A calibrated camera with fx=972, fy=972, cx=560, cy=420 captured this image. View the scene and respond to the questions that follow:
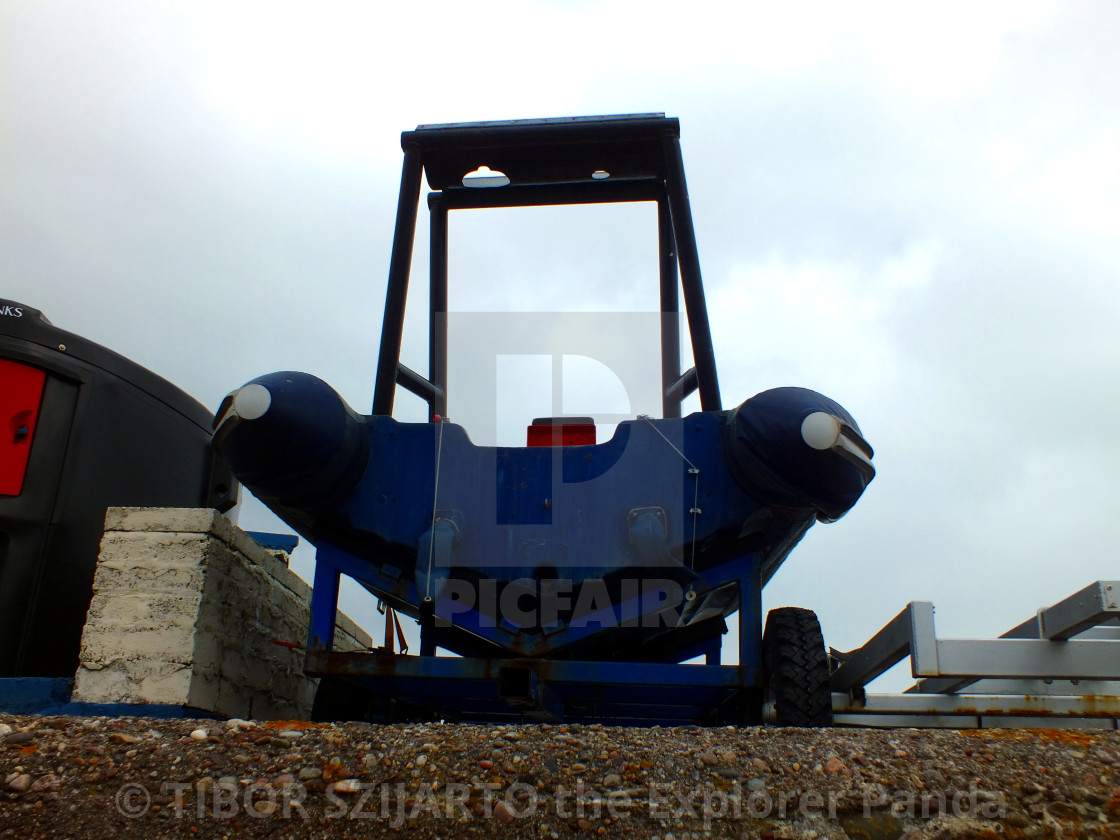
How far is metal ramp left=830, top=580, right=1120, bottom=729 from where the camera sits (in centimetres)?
270

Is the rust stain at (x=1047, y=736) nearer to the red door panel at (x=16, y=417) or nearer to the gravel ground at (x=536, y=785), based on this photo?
the gravel ground at (x=536, y=785)

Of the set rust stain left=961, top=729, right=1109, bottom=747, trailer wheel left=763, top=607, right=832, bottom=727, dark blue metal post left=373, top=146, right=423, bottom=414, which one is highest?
dark blue metal post left=373, top=146, right=423, bottom=414

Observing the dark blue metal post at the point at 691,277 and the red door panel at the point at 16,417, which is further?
the dark blue metal post at the point at 691,277

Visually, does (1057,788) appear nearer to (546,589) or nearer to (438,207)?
(546,589)

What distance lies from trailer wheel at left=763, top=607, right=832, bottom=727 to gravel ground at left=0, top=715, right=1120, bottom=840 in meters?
0.67

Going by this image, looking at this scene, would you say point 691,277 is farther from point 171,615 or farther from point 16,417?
point 16,417

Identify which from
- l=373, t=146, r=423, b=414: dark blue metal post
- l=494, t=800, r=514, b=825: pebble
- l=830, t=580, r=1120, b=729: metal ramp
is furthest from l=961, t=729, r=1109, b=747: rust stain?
l=373, t=146, r=423, b=414: dark blue metal post

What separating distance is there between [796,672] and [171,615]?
1.94 meters

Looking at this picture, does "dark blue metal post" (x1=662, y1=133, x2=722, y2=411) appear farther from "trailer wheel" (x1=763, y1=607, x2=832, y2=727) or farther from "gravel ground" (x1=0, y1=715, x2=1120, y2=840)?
"gravel ground" (x1=0, y1=715, x2=1120, y2=840)

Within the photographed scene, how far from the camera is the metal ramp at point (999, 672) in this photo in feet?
8.86

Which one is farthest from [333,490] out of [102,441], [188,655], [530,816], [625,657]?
[530,816]

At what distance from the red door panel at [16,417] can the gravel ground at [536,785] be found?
4.37 feet

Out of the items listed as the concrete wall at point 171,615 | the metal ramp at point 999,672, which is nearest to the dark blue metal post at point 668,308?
the metal ramp at point 999,672

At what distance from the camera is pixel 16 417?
3.30 meters
